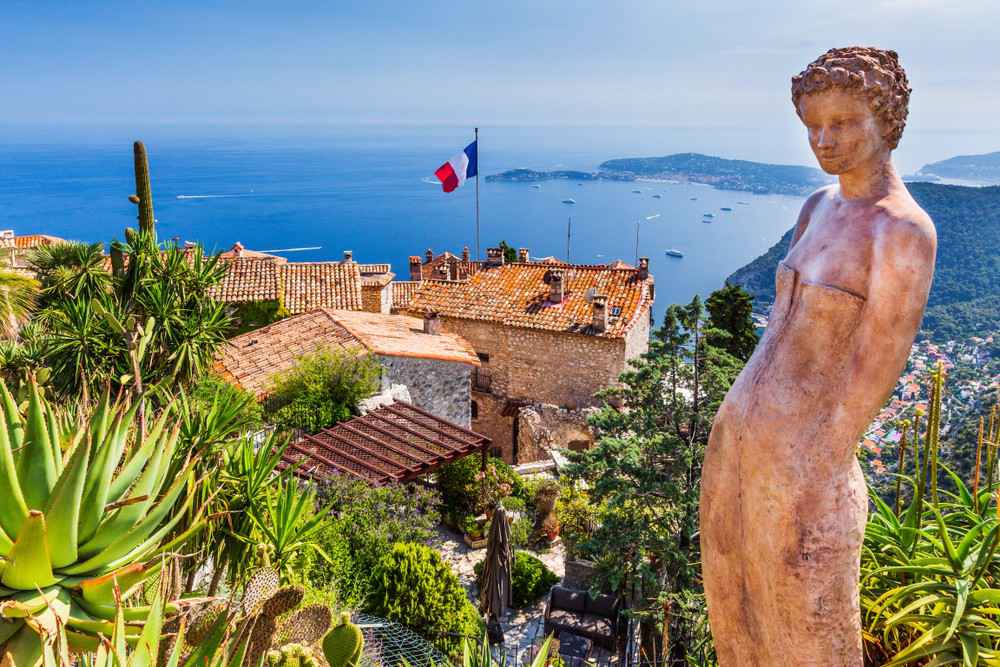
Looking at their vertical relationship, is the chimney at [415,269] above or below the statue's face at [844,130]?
below

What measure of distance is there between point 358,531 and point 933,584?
8.01 metres

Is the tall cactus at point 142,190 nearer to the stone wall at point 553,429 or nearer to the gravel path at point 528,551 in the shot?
the gravel path at point 528,551

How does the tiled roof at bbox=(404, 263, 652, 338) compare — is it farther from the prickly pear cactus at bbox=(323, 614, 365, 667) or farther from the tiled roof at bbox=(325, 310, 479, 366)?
the prickly pear cactus at bbox=(323, 614, 365, 667)

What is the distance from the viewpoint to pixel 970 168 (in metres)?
95.6

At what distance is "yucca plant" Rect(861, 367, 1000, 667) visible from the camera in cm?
365

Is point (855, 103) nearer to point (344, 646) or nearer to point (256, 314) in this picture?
point (344, 646)

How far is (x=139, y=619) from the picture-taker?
162 inches

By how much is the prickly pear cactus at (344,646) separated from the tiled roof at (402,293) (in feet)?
78.1

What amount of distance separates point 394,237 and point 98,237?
144 feet

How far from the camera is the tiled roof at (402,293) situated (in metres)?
30.3

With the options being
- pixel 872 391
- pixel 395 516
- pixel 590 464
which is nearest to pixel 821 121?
pixel 872 391

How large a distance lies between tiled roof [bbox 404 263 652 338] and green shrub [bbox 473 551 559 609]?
36.1 ft

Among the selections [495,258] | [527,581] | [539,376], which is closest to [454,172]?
[495,258]

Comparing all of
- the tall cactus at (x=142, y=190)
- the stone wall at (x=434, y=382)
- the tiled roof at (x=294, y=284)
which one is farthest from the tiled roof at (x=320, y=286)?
the tall cactus at (x=142, y=190)
